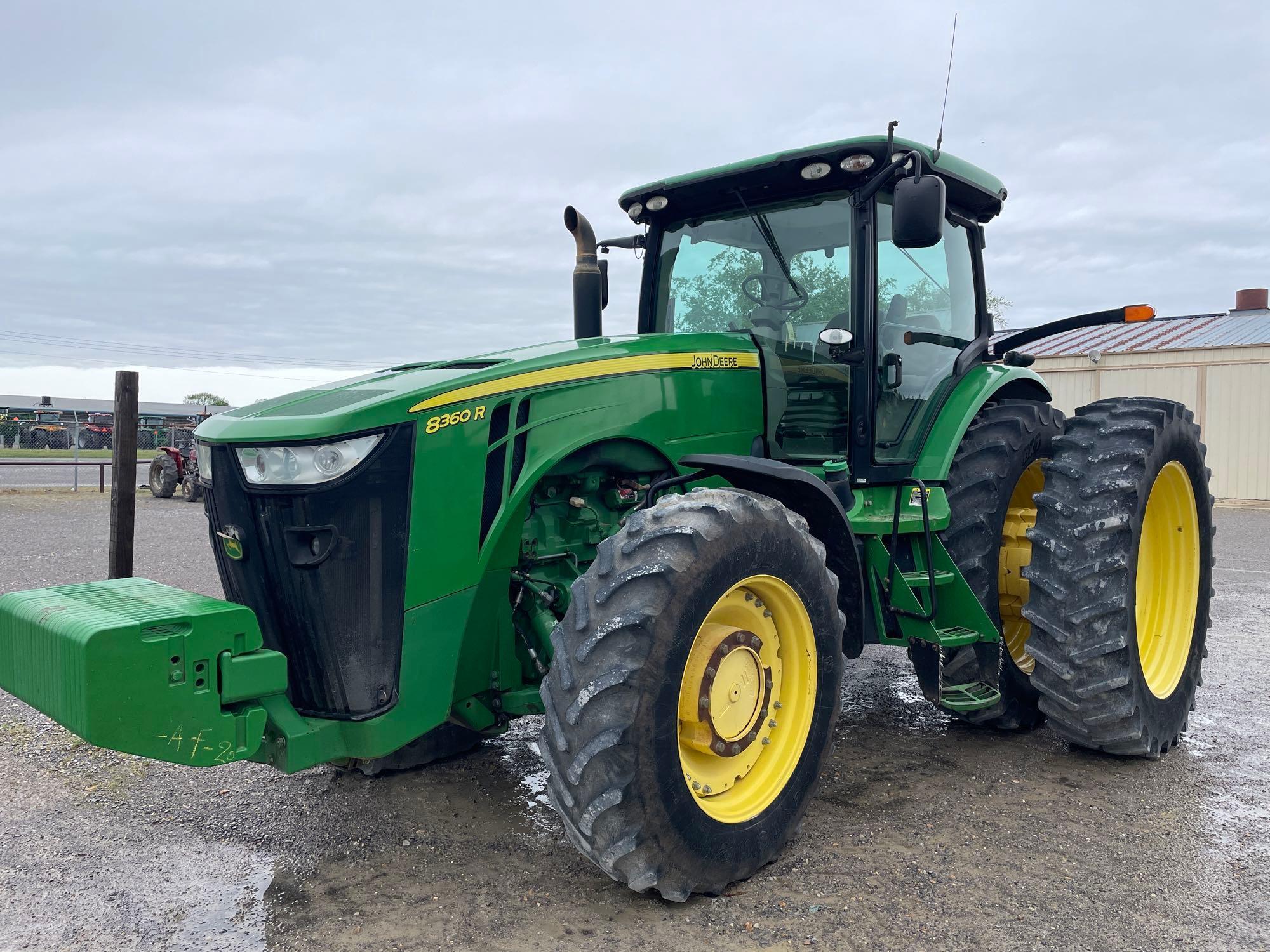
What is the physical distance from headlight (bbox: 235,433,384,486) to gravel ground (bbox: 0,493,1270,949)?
1.30 m

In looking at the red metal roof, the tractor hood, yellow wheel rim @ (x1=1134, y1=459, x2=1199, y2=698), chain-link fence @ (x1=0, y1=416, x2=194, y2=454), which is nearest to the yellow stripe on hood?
the tractor hood

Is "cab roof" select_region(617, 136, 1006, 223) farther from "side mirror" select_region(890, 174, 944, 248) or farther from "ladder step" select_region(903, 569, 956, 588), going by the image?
"ladder step" select_region(903, 569, 956, 588)

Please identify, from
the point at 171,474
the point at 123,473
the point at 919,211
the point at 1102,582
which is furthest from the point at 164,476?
the point at 1102,582

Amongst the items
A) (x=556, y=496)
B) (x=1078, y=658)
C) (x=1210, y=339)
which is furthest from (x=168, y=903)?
(x=1210, y=339)

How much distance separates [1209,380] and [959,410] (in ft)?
59.1

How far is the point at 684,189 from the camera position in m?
4.41

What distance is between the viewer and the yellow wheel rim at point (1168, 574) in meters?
4.64

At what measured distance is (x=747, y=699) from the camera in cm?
317

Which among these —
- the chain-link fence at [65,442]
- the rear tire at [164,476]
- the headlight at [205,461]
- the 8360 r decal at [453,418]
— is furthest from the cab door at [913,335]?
the chain-link fence at [65,442]

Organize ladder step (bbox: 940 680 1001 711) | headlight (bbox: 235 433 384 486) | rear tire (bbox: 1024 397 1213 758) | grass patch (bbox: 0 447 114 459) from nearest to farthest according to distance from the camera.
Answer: headlight (bbox: 235 433 384 486) → rear tire (bbox: 1024 397 1213 758) → ladder step (bbox: 940 680 1001 711) → grass patch (bbox: 0 447 114 459)

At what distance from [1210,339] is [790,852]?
852 inches

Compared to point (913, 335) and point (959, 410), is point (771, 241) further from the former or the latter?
point (959, 410)

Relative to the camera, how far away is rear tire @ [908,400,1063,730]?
425 cm

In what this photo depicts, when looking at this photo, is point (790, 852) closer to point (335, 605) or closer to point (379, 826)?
point (379, 826)
